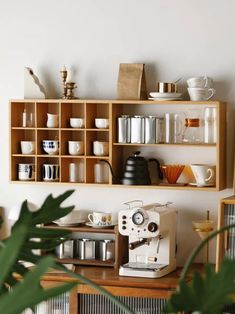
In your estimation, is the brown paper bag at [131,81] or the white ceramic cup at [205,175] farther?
the brown paper bag at [131,81]

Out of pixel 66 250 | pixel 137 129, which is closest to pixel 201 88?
pixel 137 129

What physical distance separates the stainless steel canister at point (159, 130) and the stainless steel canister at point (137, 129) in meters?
0.09

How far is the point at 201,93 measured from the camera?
4801 millimetres

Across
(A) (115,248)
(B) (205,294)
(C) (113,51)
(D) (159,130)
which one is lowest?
(A) (115,248)

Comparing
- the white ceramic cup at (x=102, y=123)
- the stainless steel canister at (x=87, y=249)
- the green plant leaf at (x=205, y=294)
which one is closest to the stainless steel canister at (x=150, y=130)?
the white ceramic cup at (x=102, y=123)

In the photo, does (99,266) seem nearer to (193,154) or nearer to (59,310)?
(59,310)

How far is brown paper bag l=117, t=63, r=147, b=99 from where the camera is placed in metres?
4.91

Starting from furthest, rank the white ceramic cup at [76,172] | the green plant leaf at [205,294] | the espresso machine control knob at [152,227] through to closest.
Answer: the white ceramic cup at [76,172]
the espresso machine control knob at [152,227]
the green plant leaf at [205,294]

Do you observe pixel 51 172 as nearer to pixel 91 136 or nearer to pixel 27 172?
pixel 27 172

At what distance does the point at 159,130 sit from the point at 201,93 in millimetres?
339

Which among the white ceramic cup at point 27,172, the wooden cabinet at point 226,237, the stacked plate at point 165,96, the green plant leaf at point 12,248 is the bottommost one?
the wooden cabinet at point 226,237

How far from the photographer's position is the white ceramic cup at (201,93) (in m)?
4.79

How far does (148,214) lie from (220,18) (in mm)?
1263

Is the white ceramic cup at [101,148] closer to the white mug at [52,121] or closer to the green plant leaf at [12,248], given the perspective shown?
the white mug at [52,121]
